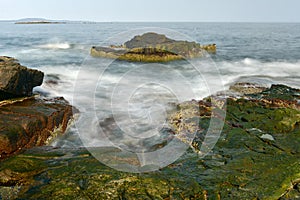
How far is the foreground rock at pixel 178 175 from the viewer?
12.5 ft

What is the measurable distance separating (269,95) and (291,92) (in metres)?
1.08

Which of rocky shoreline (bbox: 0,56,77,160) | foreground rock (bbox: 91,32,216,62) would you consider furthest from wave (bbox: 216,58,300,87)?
rocky shoreline (bbox: 0,56,77,160)

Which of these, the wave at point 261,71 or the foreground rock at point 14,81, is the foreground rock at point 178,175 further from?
the wave at point 261,71

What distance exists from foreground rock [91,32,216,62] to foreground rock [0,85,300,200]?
17.4m

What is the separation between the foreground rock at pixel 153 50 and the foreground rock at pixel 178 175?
57.2ft

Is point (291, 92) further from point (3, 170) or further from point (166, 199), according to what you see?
point (3, 170)

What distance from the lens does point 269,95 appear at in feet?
32.2

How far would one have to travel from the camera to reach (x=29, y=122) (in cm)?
637

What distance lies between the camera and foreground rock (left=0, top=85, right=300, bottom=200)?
3.82 meters

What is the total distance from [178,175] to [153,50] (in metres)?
20.8

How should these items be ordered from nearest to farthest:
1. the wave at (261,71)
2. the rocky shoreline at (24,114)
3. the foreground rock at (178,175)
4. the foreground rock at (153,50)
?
the foreground rock at (178,175) → the rocky shoreline at (24,114) → the wave at (261,71) → the foreground rock at (153,50)

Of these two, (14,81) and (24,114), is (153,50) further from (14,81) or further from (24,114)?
(24,114)

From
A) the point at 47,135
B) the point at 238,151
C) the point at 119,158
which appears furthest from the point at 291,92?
the point at 47,135

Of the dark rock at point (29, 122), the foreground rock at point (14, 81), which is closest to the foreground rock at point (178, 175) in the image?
the dark rock at point (29, 122)
